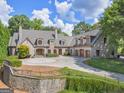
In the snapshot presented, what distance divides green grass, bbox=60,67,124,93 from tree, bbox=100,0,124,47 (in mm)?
11923

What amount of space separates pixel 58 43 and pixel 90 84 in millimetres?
34102

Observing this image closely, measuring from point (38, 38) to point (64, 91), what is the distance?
31.1m

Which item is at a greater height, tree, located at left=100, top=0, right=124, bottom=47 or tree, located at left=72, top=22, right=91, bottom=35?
tree, located at left=72, top=22, right=91, bottom=35

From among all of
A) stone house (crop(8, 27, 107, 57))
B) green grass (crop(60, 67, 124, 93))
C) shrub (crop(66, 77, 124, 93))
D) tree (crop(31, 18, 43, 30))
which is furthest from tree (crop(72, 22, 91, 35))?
shrub (crop(66, 77, 124, 93))

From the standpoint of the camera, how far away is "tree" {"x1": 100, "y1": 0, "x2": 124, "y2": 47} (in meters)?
35.9

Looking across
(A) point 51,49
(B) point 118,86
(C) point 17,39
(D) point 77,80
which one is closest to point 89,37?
(A) point 51,49

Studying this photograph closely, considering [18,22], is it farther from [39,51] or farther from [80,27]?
[39,51]

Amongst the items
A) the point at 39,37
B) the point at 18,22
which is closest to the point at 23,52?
the point at 39,37

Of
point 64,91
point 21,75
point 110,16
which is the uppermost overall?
point 110,16

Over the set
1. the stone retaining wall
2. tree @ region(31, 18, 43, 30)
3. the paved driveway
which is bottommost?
the stone retaining wall

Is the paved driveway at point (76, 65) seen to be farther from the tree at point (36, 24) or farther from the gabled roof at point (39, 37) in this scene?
the tree at point (36, 24)

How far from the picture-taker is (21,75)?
2805 cm

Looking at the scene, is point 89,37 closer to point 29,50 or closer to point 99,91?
point 29,50

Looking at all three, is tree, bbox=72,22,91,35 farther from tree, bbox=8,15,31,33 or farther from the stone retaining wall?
the stone retaining wall
